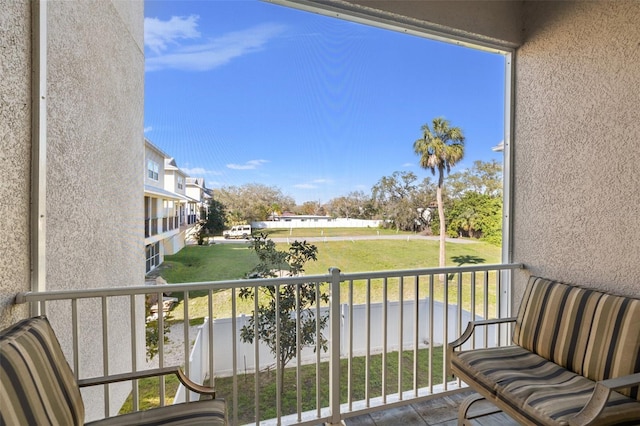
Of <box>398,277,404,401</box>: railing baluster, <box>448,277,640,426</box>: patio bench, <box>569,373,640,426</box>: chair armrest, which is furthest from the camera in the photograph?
<box>398,277,404,401</box>: railing baluster

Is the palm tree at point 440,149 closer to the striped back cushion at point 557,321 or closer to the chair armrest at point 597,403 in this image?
the striped back cushion at point 557,321

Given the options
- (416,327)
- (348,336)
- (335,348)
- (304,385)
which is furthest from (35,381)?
(416,327)

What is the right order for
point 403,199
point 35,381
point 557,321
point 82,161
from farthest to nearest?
point 403,199
point 557,321
point 82,161
point 35,381

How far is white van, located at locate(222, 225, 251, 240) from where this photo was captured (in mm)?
2068

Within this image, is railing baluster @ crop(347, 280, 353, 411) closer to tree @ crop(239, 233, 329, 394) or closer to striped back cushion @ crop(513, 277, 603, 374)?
tree @ crop(239, 233, 329, 394)

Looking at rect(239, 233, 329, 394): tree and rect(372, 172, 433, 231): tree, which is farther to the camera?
rect(372, 172, 433, 231): tree

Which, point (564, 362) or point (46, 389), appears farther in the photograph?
point (564, 362)

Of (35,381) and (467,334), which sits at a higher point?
(35,381)

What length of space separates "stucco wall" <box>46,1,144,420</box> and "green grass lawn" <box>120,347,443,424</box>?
1.09 feet

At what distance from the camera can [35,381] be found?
1.08 meters

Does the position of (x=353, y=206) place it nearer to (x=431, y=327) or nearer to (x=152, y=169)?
(x=431, y=327)

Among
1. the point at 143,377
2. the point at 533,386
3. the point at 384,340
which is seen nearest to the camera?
the point at 143,377

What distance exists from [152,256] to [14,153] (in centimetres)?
86

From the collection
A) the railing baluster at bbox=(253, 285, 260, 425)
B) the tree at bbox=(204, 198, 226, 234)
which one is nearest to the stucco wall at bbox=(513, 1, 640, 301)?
the railing baluster at bbox=(253, 285, 260, 425)
